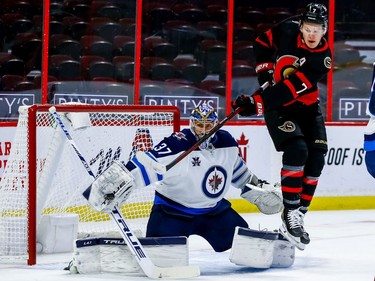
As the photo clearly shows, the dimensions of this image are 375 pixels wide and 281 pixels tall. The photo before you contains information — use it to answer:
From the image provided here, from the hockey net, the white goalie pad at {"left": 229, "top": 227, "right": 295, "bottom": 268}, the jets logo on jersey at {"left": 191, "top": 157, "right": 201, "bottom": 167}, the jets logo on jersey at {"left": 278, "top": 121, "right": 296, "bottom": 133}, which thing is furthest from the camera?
the hockey net

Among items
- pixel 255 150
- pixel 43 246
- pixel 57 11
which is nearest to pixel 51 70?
pixel 57 11

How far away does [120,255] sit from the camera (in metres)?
5.13

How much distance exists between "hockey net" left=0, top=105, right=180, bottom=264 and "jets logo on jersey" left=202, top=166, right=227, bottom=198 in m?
0.68

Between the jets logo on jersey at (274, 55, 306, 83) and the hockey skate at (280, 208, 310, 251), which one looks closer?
the hockey skate at (280, 208, 310, 251)

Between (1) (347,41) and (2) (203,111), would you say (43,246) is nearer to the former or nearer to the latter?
(2) (203,111)

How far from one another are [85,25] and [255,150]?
4.58 ft

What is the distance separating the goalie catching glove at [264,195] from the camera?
18.4ft

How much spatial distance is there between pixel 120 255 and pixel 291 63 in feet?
3.94

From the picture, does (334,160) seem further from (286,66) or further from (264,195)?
(286,66)

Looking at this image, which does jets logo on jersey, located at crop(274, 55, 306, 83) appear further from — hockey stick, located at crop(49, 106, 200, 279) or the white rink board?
the white rink board

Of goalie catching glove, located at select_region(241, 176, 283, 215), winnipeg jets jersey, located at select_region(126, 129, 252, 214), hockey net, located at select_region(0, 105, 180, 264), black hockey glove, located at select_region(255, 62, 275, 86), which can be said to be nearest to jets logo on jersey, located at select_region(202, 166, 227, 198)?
winnipeg jets jersey, located at select_region(126, 129, 252, 214)

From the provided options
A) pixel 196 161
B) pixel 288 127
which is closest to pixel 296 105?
pixel 288 127

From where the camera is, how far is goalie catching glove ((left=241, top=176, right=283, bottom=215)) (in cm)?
562

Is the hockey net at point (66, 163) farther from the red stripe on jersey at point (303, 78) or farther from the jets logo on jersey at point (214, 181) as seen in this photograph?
the red stripe on jersey at point (303, 78)
